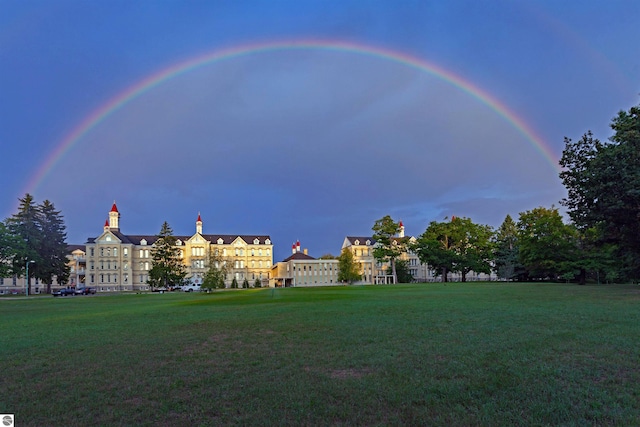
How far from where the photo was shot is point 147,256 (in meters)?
106

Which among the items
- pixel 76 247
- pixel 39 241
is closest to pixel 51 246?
pixel 39 241

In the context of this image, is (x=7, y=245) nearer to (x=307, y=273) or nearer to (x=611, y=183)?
(x=307, y=273)

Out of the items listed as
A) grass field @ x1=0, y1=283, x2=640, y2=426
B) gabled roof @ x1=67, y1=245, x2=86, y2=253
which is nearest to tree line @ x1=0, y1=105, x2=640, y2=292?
grass field @ x1=0, y1=283, x2=640, y2=426

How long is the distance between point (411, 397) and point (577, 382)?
2.90 metres

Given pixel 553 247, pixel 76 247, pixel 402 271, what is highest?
pixel 76 247

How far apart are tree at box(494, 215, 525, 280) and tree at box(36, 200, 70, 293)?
282 ft

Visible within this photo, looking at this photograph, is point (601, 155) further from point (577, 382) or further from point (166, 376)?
point (166, 376)

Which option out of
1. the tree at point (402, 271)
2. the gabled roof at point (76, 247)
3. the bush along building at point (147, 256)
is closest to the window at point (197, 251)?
the bush along building at point (147, 256)

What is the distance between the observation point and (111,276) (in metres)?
101

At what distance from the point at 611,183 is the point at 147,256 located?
99.7 m

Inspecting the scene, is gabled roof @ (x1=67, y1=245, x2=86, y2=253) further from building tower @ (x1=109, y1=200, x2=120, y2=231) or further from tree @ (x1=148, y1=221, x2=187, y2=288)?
tree @ (x1=148, y1=221, x2=187, y2=288)

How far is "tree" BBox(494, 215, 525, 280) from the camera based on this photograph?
287ft

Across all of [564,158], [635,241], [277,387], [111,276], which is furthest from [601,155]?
[111,276]

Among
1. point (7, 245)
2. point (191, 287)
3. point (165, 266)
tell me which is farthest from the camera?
point (191, 287)
